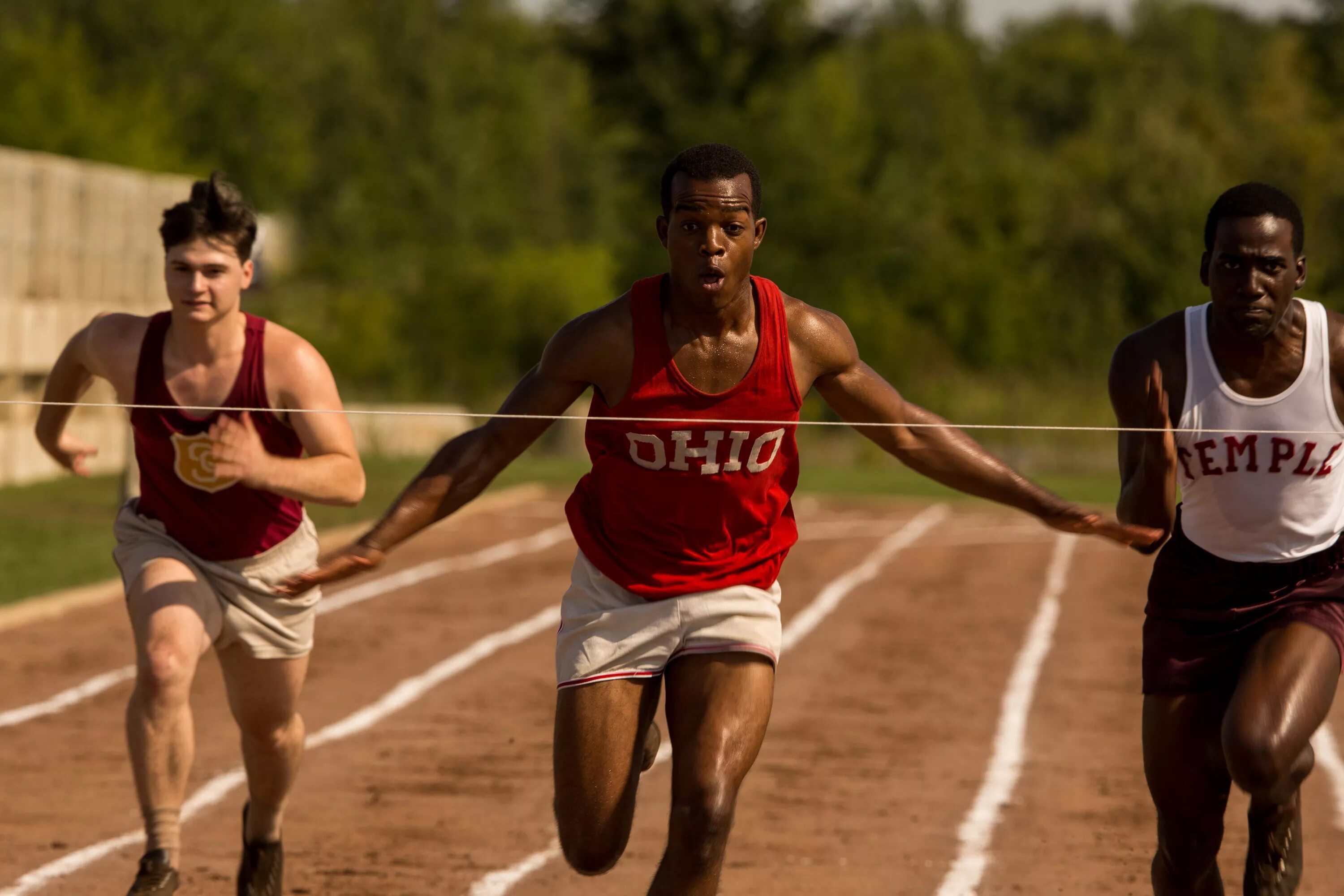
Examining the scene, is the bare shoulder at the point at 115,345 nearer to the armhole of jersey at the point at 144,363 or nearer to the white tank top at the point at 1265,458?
the armhole of jersey at the point at 144,363

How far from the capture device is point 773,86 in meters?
52.0

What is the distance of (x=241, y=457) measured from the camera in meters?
5.69

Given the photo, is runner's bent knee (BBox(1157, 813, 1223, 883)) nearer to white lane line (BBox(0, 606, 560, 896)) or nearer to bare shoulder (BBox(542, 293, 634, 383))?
bare shoulder (BBox(542, 293, 634, 383))

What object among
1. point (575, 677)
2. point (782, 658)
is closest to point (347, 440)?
point (575, 677)

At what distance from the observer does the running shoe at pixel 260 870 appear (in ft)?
20.8

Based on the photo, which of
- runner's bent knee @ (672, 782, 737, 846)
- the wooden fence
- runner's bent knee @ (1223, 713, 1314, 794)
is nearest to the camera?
runner's bent knee @ (672, 782, 737, 846)

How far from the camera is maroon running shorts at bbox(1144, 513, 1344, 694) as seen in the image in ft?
17.7

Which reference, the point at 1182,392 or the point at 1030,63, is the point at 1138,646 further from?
the point at 1030,63

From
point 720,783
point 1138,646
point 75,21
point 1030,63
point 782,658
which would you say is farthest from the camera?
point 1030,63

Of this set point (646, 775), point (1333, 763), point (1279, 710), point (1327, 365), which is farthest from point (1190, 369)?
point (1333, 763)

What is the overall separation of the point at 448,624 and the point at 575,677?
9953 millimetres

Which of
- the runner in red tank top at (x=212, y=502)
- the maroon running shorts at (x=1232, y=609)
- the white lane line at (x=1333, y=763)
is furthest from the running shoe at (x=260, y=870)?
the white lane line at (x=1333, y=763)

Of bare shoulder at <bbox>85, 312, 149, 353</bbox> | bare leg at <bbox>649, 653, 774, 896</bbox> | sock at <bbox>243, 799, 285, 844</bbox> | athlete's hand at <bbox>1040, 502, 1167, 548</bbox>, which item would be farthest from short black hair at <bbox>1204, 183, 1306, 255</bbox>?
sock at <bbox>243, 799, 285, 844</bbox>

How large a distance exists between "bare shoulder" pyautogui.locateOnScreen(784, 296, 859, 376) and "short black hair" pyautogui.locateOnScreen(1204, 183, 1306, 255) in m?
1.10
